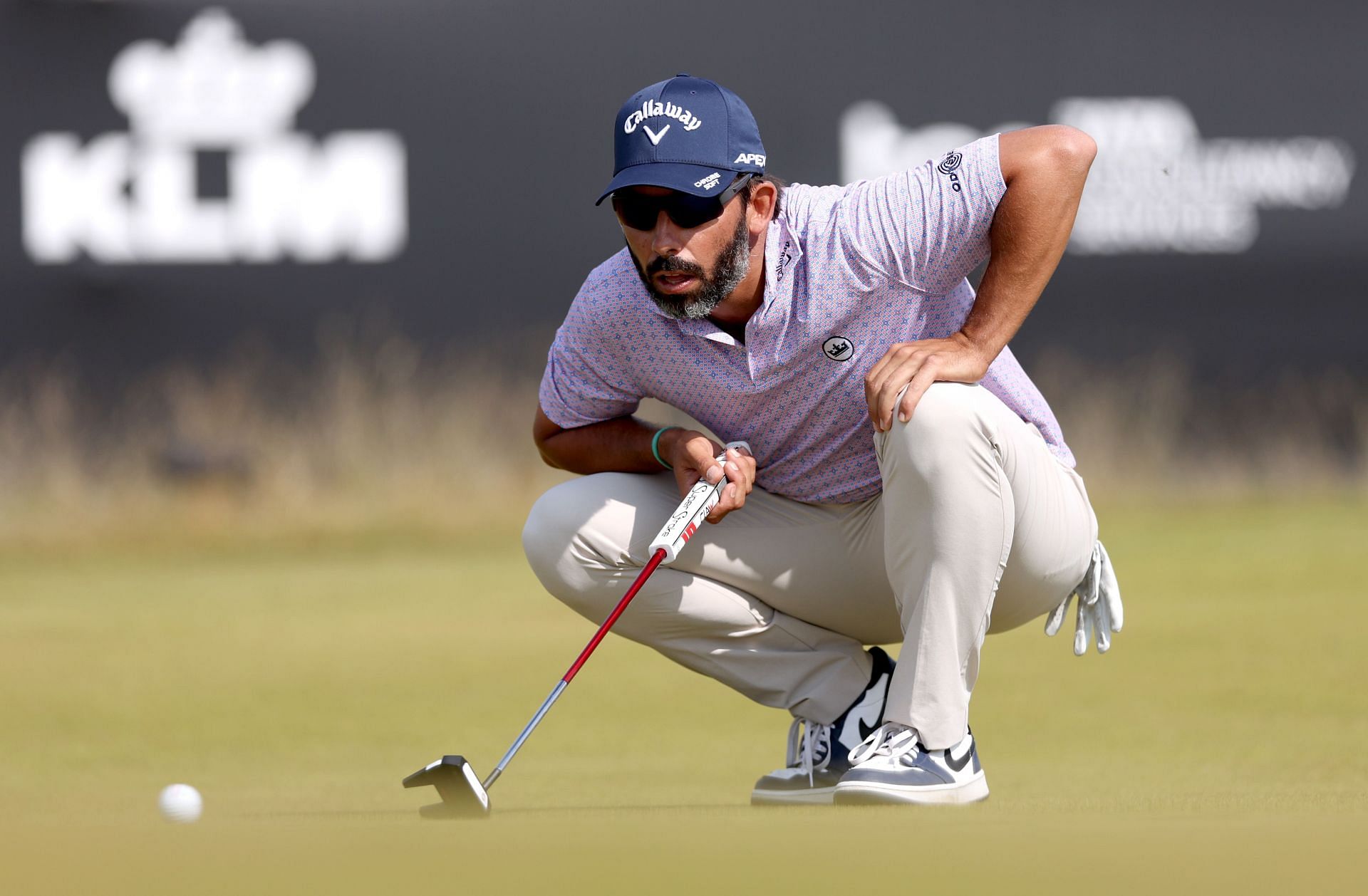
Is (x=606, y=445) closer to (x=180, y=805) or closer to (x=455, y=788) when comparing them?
(x=455, y=788)

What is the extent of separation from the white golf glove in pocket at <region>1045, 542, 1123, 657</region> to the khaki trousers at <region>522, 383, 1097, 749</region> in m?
0.04

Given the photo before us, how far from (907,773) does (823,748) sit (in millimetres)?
388

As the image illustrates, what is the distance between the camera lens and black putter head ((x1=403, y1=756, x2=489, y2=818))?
2525mm

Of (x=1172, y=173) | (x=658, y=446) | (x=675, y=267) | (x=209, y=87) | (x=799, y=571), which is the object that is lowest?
(x=799, y=571)

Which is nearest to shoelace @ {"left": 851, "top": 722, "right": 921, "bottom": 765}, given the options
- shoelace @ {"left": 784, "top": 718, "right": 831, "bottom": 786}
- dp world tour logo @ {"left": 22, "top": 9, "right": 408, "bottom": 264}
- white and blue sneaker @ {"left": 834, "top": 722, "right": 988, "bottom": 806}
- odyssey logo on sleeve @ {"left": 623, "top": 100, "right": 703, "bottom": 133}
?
white and blue sneaker @ {"left": 834, "top": 722, "right": 988, "bottom": 806}

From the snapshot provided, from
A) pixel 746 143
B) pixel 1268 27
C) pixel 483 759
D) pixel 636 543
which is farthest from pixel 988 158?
pixel 1268 27

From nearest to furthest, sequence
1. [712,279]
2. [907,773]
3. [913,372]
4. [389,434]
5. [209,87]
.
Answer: [907,773], [913,372], [712,279], [389,434], [209,87]

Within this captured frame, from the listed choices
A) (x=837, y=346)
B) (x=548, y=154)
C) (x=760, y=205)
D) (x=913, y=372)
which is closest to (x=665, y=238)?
(x=760, y=205)

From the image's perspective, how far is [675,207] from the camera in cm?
273

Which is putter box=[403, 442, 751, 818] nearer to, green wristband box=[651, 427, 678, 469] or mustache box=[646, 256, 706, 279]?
green wristband box=[651, 427, 678, 469]

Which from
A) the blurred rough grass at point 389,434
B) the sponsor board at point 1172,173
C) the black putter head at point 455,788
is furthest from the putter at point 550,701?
the sponsor board at point 1172,173

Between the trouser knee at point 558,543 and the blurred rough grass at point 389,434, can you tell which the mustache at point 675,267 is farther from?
the blurred rough grass at point 389,434

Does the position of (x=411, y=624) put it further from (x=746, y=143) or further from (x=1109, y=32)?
(x=1109, y=32)

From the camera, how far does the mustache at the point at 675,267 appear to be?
2.73m
